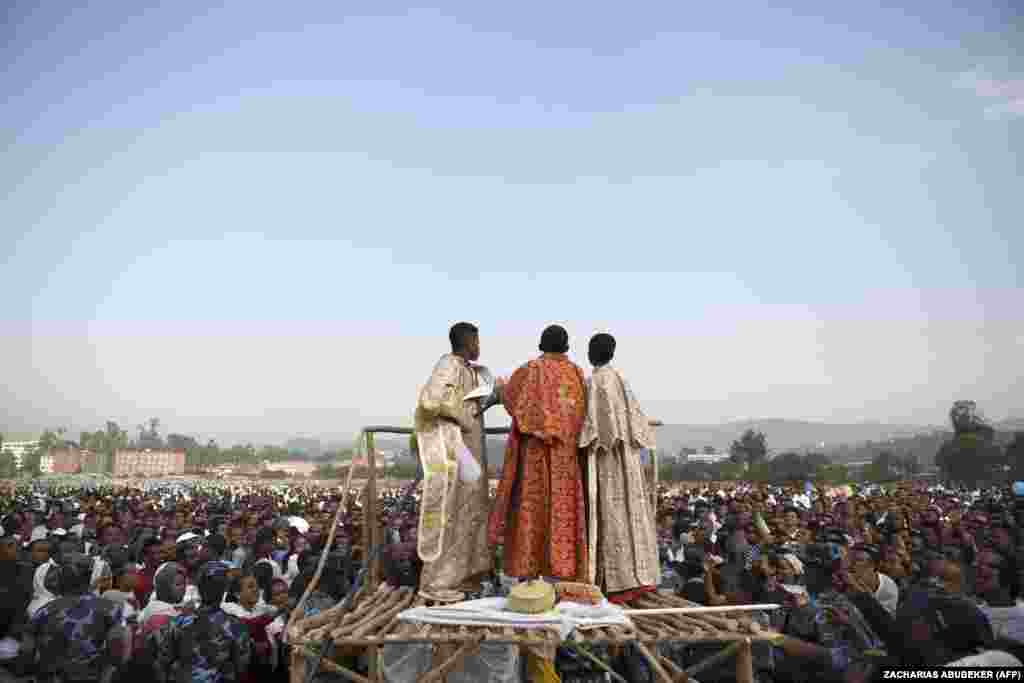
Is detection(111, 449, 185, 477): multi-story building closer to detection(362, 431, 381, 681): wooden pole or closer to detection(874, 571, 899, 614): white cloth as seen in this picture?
detection(362, 431, 381, 681): wooden pole

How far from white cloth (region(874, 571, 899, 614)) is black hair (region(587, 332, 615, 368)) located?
14.4 ft

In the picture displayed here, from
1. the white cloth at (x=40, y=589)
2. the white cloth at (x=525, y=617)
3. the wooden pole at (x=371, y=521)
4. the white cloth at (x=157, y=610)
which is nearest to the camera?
the white cloth at (x=525, y=617)

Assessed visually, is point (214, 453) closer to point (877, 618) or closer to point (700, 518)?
point (700, 518)

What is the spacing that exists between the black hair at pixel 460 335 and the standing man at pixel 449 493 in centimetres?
17

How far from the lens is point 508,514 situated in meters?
6.04

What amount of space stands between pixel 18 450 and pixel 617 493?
6562 inches

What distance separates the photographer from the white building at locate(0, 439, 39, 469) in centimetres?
9916

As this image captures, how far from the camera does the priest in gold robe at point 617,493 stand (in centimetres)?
571

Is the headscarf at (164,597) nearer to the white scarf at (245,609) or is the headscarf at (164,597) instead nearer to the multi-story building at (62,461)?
the white scarf at (245,609)

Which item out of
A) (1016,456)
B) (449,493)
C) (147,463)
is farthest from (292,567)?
(147,463)

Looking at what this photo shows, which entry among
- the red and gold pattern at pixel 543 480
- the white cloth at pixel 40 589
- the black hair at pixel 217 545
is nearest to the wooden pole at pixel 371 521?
the red and gold pattern at pixel 543 480

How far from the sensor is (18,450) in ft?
438

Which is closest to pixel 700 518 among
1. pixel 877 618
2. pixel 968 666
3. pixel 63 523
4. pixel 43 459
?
pixel 877 618

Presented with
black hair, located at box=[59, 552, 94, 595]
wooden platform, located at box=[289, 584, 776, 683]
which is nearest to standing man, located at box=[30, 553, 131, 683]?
black hair, located at box=[59, 552, 94, 595]
